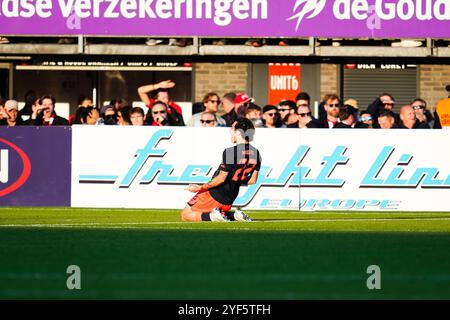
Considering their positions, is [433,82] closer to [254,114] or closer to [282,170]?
[254,114]

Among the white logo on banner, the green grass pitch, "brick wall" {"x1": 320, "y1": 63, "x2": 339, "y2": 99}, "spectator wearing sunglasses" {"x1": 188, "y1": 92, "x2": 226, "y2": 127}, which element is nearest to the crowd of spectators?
"spectator wearing sunglasses" {"x1": 188, "y1": 92, "x2": 226, "y2": 127}

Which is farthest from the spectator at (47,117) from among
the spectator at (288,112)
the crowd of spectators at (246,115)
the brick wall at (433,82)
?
the brick wall at (433,82)

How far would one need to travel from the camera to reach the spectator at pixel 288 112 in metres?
21.8

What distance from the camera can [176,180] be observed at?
66.4 ft

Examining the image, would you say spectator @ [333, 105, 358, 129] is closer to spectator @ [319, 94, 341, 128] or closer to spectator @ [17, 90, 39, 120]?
spectator @ [319, 94, 341, 128]

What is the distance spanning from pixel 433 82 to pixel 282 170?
7932mm

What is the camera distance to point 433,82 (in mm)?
27172

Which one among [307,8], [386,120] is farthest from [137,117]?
[307,8]

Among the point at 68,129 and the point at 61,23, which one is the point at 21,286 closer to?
the point at 68,129

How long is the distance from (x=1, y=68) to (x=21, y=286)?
17101 mm

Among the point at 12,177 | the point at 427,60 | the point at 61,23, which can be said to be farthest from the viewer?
the point at 427,60

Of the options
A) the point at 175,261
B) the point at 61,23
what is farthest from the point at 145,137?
the point at 175,261

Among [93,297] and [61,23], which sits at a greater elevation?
[61,23]

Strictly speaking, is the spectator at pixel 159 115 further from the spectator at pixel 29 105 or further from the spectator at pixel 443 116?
the spectator at pixel 443 116
